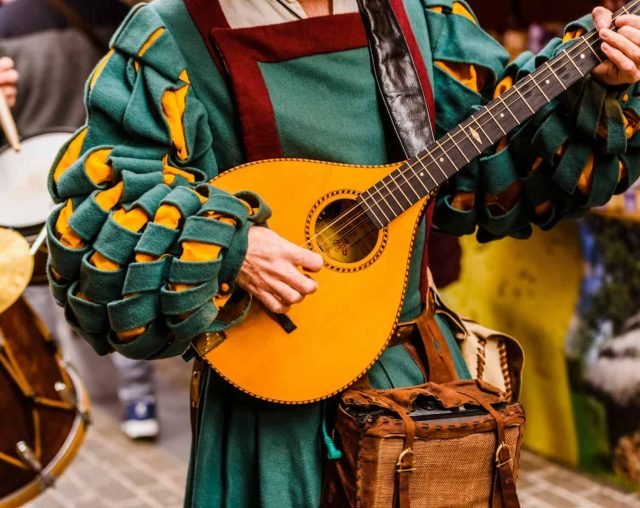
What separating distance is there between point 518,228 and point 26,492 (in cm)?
173

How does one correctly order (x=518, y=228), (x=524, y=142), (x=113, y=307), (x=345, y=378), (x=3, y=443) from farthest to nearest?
(x=3, y=443) → (x=518, y=228) → (x=524, y=142) → (x=345, y=378) → (x=113, y=307)

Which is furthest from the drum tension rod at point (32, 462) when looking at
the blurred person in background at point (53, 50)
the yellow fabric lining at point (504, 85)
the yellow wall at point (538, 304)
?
the yellow wall at point (538, 304)

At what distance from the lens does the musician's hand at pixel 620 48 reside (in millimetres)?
1667

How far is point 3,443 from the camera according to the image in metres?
2.77

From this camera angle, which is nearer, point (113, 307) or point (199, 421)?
point (113, 307)

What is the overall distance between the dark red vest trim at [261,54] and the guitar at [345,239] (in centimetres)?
6

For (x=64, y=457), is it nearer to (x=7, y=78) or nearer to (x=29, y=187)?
(x=29, y=187)

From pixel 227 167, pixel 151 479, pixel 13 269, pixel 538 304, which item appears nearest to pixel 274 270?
pixel 227 167

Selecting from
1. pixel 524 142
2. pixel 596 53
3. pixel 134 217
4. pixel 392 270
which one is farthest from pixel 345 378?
pixel 596 53

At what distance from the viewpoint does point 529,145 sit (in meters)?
1.84

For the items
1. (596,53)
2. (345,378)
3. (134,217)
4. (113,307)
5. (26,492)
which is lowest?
(26,492)

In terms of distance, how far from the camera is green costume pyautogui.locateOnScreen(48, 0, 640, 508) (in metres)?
1.50

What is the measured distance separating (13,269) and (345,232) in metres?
1.10

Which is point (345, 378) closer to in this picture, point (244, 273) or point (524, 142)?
point (244, 273)
